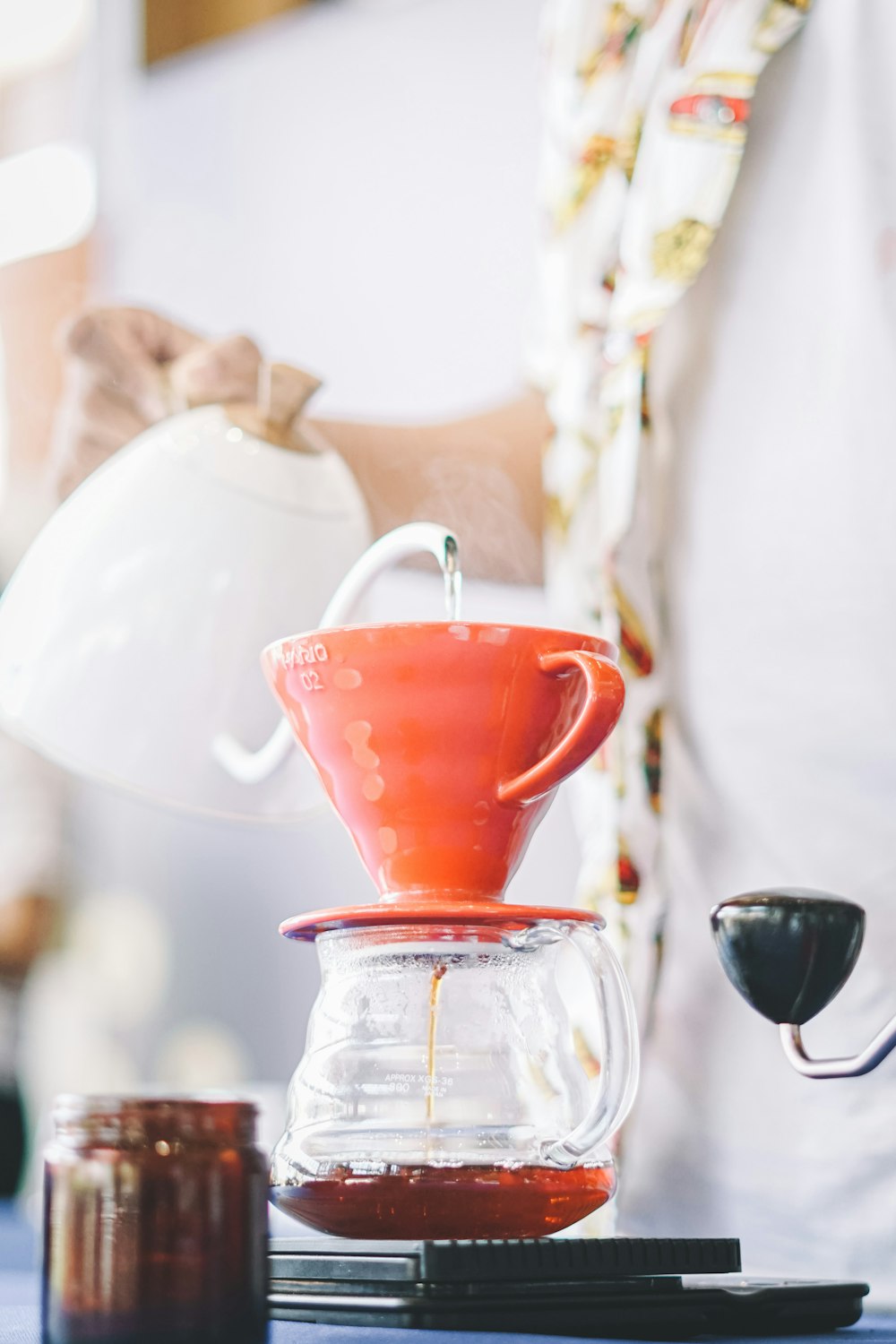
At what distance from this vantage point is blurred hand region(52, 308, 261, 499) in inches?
29.9

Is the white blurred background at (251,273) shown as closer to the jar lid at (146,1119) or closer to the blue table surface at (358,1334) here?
the blue table surface at (358,1334)

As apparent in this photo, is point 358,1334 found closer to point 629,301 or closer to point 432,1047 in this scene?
point 432,1047

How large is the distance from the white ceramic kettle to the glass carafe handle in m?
0.19

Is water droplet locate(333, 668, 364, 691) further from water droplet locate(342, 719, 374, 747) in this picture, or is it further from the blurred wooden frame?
the blurred wooden frame

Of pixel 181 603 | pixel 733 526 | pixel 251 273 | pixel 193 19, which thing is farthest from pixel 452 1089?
pixel 193 19

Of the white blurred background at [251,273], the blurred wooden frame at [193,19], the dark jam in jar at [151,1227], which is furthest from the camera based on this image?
the blurred wooden frame at [193,19]

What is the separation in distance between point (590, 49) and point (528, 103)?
45 centimetres

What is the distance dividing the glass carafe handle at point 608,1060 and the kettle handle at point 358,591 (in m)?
0.14

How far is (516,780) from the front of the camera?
516 mm

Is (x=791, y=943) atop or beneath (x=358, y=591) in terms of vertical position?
beneath

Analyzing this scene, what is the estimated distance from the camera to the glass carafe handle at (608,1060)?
0.49 meters

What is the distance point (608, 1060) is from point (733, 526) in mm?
400

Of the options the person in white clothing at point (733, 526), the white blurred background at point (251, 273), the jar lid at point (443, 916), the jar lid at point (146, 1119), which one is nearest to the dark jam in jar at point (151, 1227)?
the jar lid at point (146, 1119)

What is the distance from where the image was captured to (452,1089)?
1.70ft
